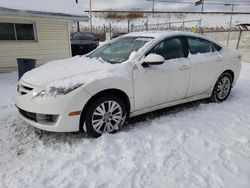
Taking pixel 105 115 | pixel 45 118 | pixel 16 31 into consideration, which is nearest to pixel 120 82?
pixel 105 115

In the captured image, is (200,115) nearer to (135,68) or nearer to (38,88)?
(135,68)

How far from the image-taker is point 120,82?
3.51m

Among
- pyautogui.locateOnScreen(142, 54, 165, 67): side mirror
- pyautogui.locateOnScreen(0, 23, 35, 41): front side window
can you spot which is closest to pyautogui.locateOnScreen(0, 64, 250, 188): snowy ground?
pyautogui.locateOnScreen(142, 54, 165, 67): side mirror

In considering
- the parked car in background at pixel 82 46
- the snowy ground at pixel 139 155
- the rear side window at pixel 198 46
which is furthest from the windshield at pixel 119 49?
the parked car in background at pixel 82 46

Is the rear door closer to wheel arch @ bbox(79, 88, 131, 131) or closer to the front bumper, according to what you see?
wheel arch @ bbox(79, 88, 131, 131)

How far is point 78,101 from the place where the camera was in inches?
125

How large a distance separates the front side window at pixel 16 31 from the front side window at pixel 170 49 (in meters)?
6.88

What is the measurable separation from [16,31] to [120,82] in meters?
7.15

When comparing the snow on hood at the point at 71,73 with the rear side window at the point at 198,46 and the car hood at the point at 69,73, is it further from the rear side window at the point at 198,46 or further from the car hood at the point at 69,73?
the rear side window at the point at 198,46

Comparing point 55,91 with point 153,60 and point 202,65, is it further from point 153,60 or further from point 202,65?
point 202,65

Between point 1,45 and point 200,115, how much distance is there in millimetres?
7659

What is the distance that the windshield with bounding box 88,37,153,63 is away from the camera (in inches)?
157

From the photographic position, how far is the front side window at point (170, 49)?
407cm

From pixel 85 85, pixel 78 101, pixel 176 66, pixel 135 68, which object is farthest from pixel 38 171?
pixel 176 66
